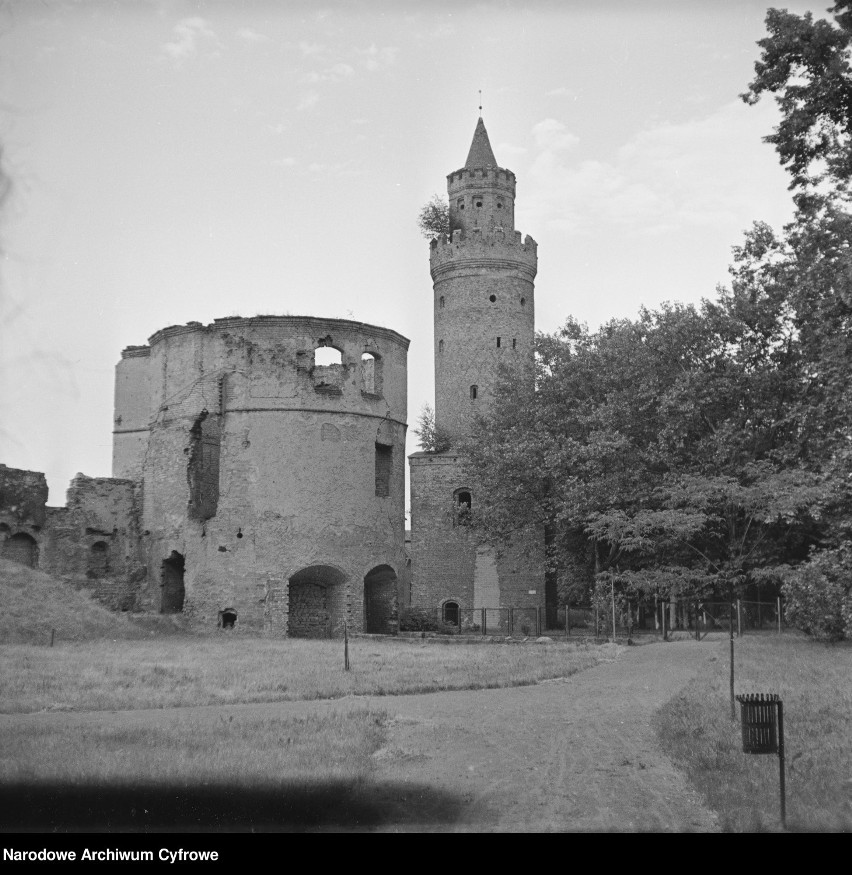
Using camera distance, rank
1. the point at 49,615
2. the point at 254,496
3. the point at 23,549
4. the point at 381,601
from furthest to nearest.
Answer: the point at 381,601 → the point at 23,549 → the point at 254,496 → the point at 49,615

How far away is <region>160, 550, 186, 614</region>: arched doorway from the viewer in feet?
119

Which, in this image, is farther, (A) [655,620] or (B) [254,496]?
(A) [655,620]

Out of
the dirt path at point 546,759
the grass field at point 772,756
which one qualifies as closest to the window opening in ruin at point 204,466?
the dirt path at point 546,759

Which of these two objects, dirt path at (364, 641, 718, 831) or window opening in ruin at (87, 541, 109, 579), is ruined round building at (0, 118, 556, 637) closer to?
window opening in ruin at (87, 541, 109, 579)

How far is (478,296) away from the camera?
157ft

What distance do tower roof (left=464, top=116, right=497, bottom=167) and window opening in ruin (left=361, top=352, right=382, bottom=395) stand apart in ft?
54.7

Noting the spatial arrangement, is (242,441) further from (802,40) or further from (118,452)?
(802,40)

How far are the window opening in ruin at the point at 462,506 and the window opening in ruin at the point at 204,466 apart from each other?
10545 mm

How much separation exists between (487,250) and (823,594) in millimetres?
29033

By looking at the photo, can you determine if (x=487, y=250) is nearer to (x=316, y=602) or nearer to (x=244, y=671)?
(x=316, y=602)

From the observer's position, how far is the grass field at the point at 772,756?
8.92 m

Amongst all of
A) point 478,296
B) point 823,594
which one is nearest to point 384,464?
point 478,296

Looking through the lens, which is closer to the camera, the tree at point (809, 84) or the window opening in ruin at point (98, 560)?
the tree at point (809, 84)

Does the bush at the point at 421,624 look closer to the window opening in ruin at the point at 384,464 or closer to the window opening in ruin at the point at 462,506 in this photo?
the window opening in ruin at the point at 384,464
